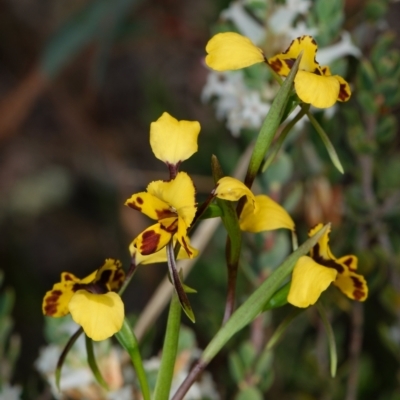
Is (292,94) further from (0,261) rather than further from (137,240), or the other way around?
(0,261)

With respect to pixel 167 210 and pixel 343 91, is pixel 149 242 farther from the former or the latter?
pixel 343 91

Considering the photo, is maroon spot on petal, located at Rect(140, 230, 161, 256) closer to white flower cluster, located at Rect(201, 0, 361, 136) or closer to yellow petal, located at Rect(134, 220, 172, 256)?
yellow petal, located at Rect(134, 220, 172, 256)

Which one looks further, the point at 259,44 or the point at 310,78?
the point at 259,44

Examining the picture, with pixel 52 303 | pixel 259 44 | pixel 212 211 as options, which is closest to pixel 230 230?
pixel 212 211

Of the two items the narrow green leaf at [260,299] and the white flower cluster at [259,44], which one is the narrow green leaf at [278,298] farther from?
the white flower cluster at [259,44]

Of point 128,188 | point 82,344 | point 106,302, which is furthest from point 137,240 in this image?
point 128,188

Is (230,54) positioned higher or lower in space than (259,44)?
higher
